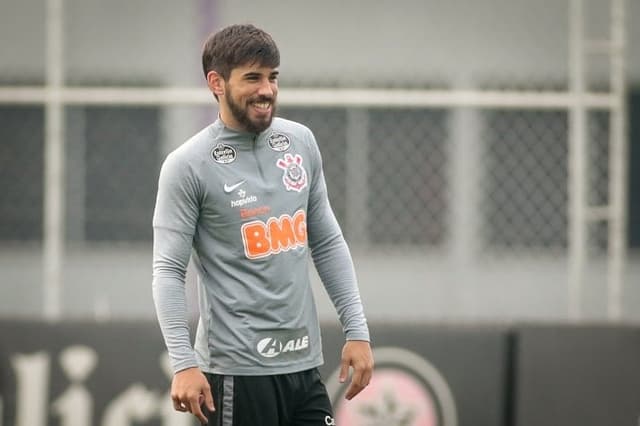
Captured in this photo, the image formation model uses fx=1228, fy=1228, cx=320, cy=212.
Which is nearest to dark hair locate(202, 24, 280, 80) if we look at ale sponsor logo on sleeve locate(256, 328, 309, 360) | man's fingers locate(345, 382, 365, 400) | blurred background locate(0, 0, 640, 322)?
ale sponsor logo on sleeve locate(256, 328, 309, 360)

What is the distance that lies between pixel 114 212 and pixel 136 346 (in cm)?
309

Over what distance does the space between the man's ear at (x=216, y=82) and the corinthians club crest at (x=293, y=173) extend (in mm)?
295

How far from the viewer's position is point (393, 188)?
29.8ft

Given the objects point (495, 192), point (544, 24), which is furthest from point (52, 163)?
point (544, 24)

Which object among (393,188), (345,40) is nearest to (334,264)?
(393,188)

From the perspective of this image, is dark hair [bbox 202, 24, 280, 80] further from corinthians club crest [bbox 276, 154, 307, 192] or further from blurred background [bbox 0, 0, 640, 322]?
blurred background [bbox 0, 0, 640, 322]

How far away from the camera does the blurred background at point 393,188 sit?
6.56 m

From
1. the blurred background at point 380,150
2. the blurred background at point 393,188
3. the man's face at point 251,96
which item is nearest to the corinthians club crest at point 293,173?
the man's face at point 251,96

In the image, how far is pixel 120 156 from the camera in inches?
413

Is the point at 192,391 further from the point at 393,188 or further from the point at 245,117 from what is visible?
the point at 393,188

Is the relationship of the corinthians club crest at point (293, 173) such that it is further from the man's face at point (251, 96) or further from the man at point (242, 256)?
the man's face at point (251, 96)

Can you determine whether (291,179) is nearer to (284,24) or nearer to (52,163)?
(52,163)

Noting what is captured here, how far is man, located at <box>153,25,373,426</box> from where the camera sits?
12.5 ft

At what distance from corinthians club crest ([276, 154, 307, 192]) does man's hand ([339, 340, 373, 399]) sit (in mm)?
546
